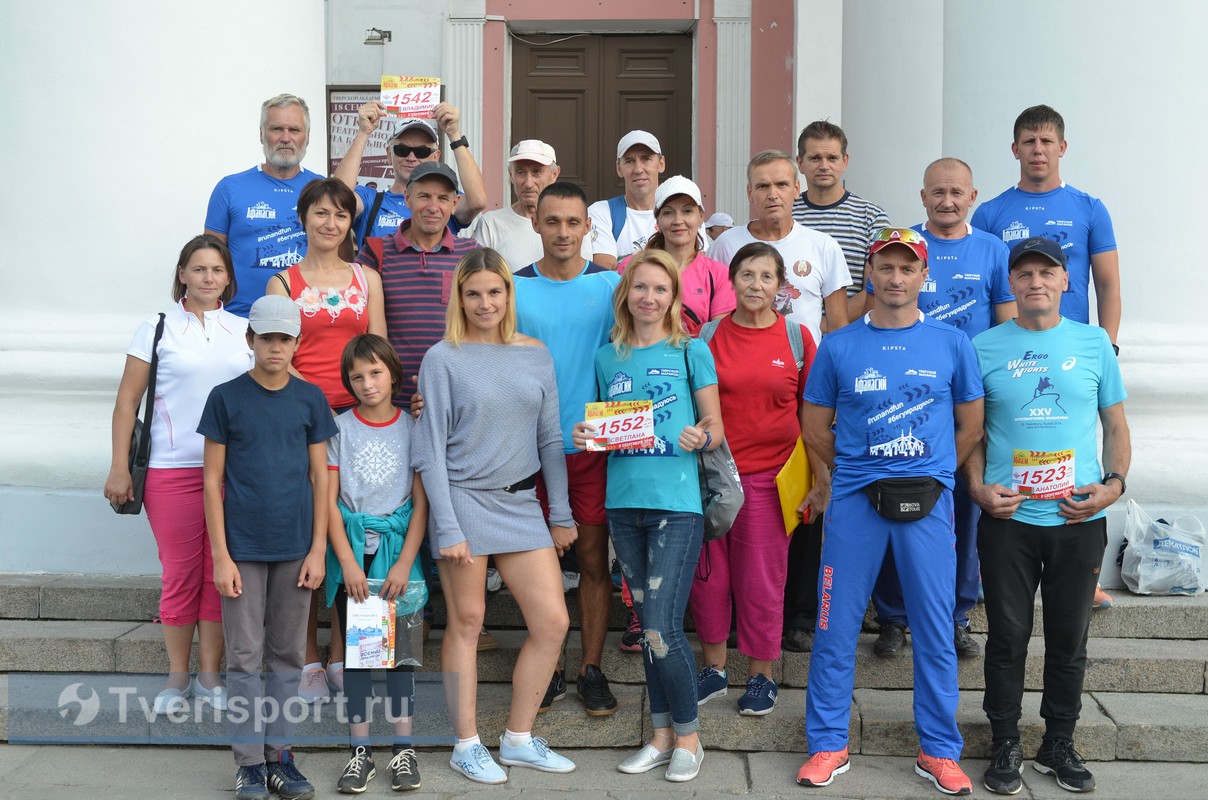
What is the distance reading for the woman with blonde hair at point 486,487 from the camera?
4.40 meters

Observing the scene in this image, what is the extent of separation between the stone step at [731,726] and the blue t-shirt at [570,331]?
1.16 metres

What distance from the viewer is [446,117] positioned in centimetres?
551

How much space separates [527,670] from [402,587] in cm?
55

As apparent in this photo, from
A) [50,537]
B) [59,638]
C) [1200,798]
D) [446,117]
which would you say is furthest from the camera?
[50,537]

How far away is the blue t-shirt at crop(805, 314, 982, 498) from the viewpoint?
4355mm

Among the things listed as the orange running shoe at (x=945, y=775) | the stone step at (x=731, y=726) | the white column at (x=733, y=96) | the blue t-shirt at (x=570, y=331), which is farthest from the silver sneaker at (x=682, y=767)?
the white column at (x=733, y=96)

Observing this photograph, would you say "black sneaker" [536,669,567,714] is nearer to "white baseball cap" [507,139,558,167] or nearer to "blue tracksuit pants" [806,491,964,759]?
"blue tracksuit pants" [806,491,964,759]

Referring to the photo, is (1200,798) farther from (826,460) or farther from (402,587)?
(402,587)

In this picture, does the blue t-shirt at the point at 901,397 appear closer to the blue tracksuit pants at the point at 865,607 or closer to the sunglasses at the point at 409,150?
the blue tracksuit pants at the point at 865,607

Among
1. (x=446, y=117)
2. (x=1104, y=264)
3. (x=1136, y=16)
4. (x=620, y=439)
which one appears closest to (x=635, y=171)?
(x=446, y=117)

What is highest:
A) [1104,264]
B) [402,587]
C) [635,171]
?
[635,171]

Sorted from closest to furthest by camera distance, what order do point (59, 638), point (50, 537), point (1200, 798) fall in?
point (1200, 798) < point (59, 638) < point (50, 537)

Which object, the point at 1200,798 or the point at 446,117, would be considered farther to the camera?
the point at 446,117

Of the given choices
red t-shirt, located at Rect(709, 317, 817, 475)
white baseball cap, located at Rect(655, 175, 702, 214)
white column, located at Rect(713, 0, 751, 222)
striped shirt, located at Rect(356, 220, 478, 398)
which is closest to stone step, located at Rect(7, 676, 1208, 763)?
red t-shirt, located at Rect(709, 317, 817, 475)
